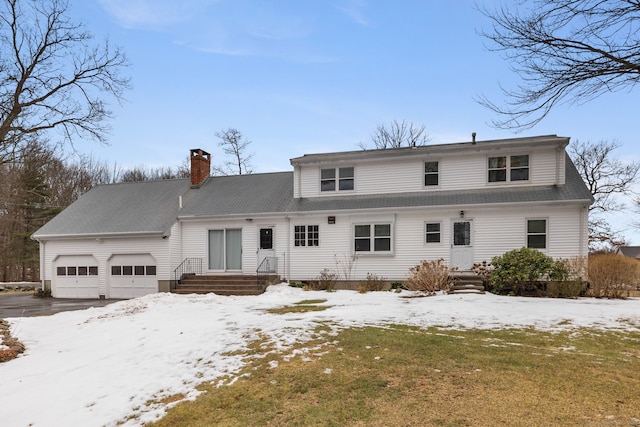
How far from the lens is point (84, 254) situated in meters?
19.1

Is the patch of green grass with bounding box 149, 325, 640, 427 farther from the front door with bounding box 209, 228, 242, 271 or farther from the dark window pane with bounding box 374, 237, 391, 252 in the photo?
the front door with bounding box 209, 228, 242, 271

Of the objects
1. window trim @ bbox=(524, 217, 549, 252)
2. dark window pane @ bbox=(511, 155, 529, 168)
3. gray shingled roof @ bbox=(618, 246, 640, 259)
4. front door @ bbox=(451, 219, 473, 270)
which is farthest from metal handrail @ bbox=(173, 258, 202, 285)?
gray shingled roof @ bbox=(618, 246, 640, 259)

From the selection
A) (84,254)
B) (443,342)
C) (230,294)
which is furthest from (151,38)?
(443,342)

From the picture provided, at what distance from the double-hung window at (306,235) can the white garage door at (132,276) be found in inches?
279

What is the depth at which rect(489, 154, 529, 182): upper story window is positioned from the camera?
631 inches

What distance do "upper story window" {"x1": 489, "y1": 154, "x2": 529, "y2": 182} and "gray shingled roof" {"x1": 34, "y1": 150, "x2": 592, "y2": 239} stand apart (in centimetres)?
57

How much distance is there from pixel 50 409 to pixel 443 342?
6075 millimetres

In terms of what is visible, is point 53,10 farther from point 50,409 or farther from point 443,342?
point 443,342

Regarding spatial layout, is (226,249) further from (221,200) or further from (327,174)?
(327,174)

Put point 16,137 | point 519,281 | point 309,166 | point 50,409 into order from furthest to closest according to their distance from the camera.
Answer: point 309,166, point 16,137, point 519,281, point 50,409

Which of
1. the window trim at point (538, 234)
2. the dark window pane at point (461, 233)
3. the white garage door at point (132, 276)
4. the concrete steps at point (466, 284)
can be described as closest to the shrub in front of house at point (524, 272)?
the concrete steps at point (466, 284)

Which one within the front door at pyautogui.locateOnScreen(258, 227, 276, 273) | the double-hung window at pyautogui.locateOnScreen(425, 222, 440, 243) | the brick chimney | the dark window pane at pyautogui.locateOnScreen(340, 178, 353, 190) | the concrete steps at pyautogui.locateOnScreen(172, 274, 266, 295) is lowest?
the concrete steps at pyautogui.locateOnScreen(172, 274, 266, 295)

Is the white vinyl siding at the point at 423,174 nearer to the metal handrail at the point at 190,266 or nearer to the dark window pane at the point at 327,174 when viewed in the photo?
the dark window pane at the point at 327,174

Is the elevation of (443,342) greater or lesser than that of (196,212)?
lesser
